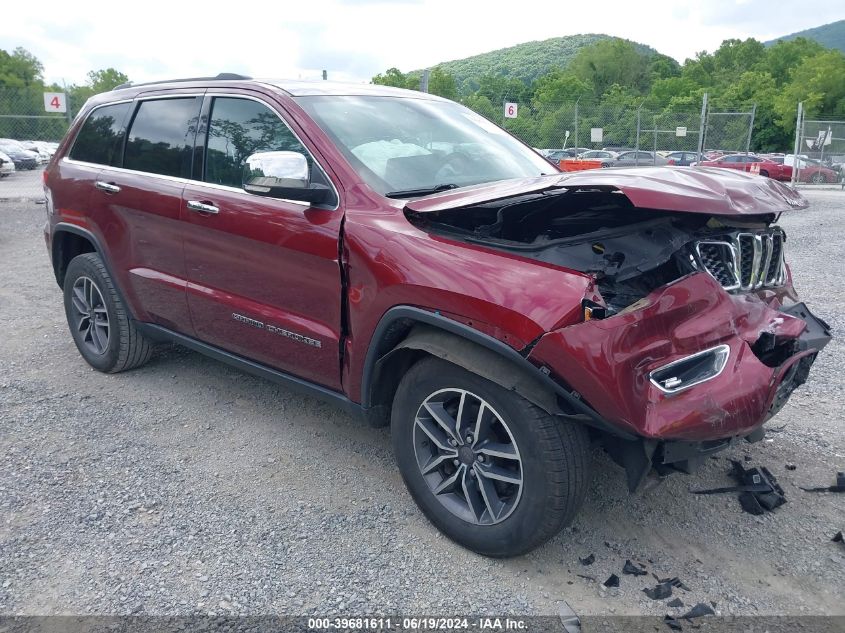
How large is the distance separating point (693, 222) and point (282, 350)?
2.07m

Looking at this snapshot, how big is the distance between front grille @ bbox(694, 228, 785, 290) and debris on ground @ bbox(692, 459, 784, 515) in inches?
38.9

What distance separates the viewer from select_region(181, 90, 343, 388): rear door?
11.0 ft

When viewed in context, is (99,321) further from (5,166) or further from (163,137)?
(5,166)

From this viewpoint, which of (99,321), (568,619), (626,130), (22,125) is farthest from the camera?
(626,130)

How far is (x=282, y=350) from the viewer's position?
11.9 feet

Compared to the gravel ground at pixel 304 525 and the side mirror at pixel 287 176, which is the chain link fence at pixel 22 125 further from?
the side mirror at pixel 287 176

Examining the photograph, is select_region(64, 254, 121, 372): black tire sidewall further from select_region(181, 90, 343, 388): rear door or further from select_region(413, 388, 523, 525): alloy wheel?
select_region(413, 388, 523, 525): alloy wheel

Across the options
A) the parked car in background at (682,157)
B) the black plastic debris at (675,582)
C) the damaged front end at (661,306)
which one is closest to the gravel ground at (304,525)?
the black plastic debris at (675,582)

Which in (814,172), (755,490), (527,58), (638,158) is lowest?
(755,490)

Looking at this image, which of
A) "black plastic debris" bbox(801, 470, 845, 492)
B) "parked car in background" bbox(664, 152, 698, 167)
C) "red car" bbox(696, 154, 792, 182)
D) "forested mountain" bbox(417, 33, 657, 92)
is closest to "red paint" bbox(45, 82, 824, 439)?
"black plastic debris" bbox(801, 470, 845, 492)

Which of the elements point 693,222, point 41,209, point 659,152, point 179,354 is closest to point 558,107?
point 659,152

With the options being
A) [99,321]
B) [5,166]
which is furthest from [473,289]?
[5,166]

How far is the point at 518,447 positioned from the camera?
8.87 feet

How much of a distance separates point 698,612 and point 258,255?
2553 mm
